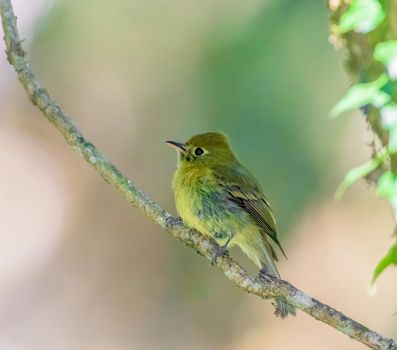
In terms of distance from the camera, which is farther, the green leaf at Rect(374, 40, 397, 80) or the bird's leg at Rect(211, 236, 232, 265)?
the bird's leg at Rect(211, 236, 232, 265)

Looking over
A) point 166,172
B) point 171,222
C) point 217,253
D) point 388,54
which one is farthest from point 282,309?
point 166,172

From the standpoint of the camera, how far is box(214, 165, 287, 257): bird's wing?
5.30 metres

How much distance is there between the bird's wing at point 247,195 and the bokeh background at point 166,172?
347 cm

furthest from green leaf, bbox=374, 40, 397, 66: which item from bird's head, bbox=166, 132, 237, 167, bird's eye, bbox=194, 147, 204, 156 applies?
bird's eye, bbox=194, 147, 204, 156

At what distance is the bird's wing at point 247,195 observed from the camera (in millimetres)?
5301

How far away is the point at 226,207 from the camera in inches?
209

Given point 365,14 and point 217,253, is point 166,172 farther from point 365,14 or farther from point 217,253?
point 365,14

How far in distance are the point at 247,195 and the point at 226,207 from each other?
7.7 inches

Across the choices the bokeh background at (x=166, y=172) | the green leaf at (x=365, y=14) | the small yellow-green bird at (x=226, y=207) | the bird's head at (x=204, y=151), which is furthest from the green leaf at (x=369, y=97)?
the bokeh background at (x=166, y=172)

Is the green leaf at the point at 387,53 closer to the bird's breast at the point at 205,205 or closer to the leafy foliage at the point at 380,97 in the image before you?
the leafy foliage at the point at 380,97

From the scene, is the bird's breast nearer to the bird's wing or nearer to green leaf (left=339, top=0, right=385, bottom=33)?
the bird's wing

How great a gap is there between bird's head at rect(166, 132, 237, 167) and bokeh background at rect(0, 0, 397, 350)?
11.0 feet

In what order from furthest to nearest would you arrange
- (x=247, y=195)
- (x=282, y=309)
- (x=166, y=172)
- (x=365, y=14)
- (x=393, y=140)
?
(x=166, y=172), (x=247, y=195), (x=282, y=309), (x=365, y=14), (x=393, y=140)

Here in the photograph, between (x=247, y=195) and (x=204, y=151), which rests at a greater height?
(x=204, y=151)
